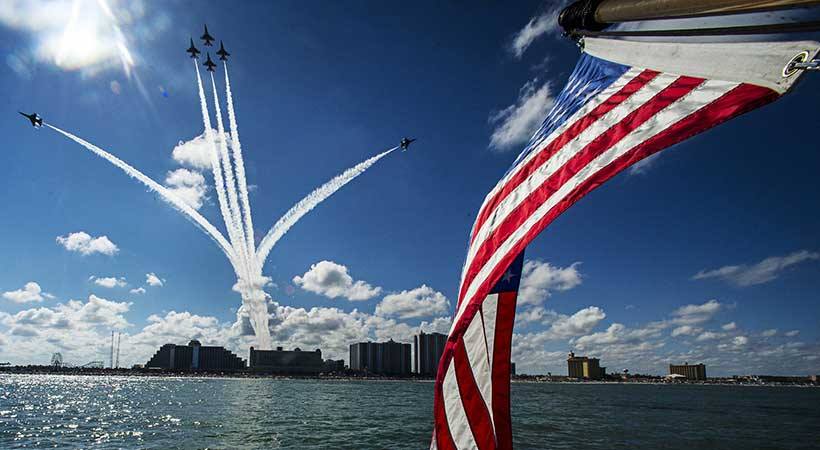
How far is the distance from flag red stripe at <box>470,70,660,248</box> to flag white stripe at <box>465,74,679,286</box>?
0.05 metres

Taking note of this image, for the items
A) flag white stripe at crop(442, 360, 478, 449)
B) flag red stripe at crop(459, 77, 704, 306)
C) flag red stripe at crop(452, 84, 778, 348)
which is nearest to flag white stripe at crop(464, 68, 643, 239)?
flag red stripe at crop(459, 77, 704, 306)

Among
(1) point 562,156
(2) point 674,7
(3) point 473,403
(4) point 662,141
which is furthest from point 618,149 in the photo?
(3) point 473,403

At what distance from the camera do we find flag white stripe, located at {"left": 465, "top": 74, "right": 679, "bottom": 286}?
3.87m

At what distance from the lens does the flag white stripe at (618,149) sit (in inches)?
133

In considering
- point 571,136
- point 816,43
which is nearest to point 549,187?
point 571,136

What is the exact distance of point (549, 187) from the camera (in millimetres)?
4410

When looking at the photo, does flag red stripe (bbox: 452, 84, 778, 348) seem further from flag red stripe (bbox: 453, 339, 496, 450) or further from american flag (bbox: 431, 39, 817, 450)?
flag red stripe (bbox: 453, 339, 496, 450)

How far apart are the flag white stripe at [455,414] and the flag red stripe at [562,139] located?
145cm

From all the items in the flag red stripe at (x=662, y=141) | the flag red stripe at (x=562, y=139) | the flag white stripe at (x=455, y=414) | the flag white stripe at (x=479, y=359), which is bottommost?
the flag white stripe at (x=455, y=414)

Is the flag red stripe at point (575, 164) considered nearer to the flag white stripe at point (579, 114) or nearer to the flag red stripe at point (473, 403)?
the flag white stripe at point (579, 114)

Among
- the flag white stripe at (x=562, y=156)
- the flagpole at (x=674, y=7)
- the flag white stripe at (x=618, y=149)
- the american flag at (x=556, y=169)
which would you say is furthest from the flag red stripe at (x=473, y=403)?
the flagpole at (x=674, y=7)

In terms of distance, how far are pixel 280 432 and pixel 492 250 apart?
4161 cm

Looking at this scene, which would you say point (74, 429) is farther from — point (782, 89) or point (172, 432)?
point (782, 89)

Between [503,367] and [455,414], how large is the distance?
0.70 m
